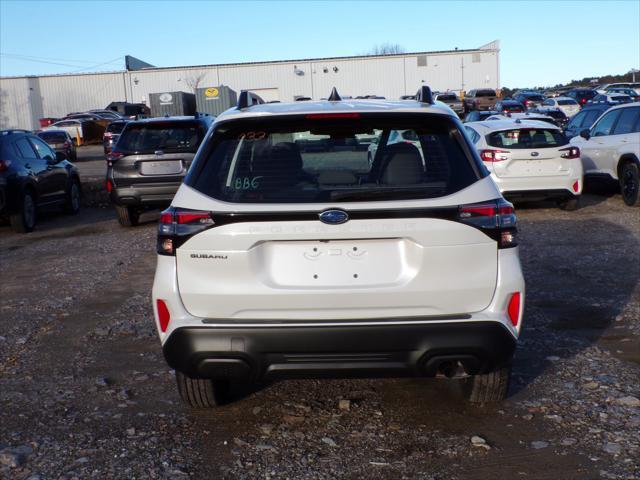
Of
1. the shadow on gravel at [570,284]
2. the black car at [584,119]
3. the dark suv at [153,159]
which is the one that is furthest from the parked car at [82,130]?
the shadow on gravel at [570,284]

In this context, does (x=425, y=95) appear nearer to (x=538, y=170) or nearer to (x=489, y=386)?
(x=489, y=386)

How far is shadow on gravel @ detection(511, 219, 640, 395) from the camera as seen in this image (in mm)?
5660

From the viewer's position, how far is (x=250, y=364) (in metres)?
3.75

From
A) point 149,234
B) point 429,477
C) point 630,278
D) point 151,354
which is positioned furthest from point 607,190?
point 429,477

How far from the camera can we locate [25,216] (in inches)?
490

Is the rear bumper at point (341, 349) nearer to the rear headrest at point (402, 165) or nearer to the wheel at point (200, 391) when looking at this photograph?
the wheel at point (200, 391)

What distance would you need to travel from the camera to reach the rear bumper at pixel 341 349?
367 cm

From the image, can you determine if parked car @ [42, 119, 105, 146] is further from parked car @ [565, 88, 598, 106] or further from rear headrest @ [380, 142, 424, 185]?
rear headrest @ [380, 142, 424, 185]

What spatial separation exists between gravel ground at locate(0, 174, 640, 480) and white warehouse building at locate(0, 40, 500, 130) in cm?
5760

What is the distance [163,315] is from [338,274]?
3.05 feet

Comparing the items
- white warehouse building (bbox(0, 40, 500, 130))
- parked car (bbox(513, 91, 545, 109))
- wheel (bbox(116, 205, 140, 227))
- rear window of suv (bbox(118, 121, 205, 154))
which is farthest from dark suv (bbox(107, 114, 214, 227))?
white warehouse building (bbox(0, 40, 500, 130))

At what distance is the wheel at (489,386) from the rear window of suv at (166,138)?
27.0 ft

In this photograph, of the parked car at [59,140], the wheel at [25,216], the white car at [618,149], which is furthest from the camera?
the parked car at [59,140]

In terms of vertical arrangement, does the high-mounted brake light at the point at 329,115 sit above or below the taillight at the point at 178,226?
above
